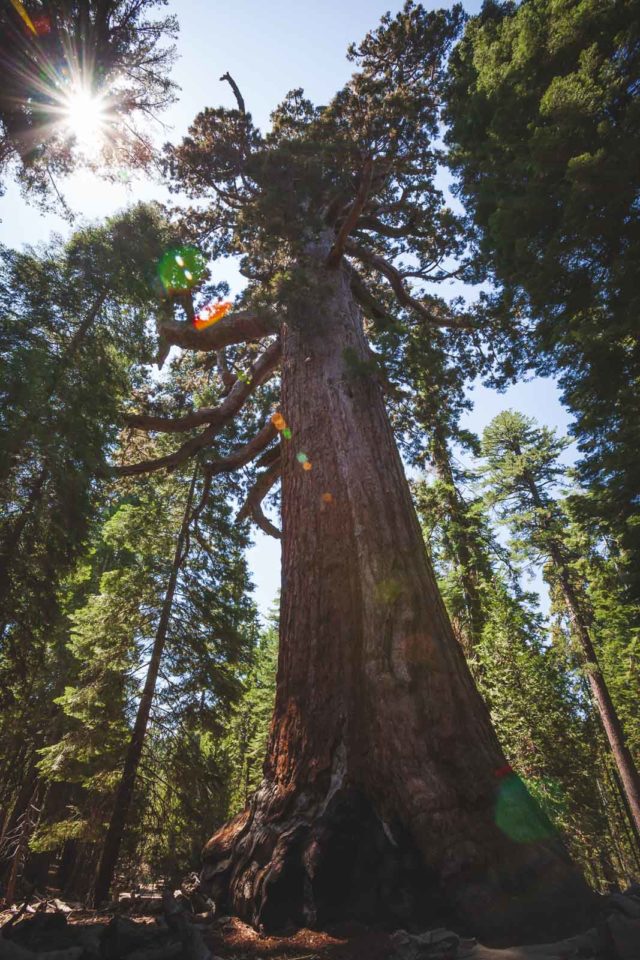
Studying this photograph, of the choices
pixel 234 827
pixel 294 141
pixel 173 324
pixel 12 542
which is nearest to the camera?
pixel 234 827

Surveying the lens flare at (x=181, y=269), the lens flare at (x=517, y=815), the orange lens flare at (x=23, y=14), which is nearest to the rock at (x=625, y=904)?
the lens flare at (x=517, y=815)

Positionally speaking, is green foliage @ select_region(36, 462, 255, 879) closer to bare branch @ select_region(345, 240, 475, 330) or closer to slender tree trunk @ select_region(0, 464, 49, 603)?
slender tree trunk @ select_region(0, 464, 49, 603)

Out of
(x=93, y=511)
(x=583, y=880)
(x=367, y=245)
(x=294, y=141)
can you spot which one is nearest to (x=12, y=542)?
(x=93, y=511)

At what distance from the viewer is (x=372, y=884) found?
2.36 m

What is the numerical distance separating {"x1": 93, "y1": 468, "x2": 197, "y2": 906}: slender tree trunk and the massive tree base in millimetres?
4304

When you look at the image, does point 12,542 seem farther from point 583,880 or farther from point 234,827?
point 583,880

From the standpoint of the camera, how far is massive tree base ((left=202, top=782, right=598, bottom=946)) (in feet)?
6.84

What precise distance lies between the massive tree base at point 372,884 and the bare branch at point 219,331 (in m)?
6.37

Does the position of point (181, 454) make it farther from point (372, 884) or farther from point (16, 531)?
point (372, 884)

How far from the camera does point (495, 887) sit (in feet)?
7.18

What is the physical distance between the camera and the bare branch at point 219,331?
7.39 meters

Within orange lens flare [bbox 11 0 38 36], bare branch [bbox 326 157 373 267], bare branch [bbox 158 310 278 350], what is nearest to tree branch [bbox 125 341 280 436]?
bare branch [bbox 158 310 278 350]

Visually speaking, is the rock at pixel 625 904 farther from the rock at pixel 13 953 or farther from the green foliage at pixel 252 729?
the green foliage at pixel 252 729

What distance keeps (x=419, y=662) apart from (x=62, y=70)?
26.3ft
